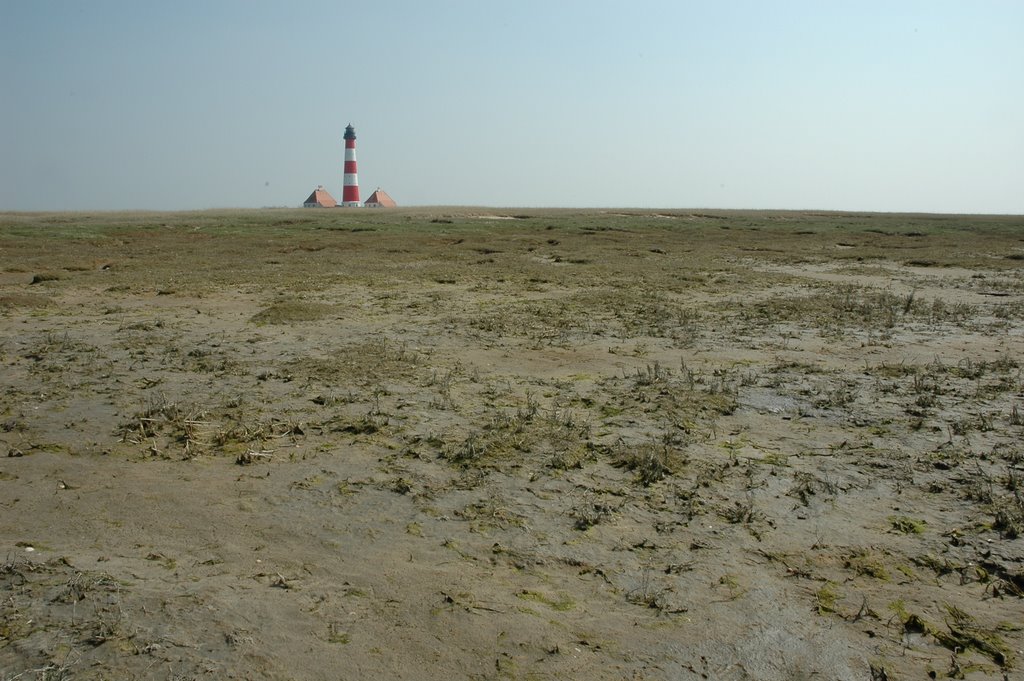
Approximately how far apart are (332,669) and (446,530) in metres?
1.19

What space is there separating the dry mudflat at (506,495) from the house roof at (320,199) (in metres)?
52.2

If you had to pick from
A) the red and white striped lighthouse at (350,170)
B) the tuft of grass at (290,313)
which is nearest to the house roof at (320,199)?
the red and white striped lighthouse at (350,170)

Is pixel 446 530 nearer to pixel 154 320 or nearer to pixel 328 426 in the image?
pixel 328 426

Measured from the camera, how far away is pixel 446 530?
3881 millimetres

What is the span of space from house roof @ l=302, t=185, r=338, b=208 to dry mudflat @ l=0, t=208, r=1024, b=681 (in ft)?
171

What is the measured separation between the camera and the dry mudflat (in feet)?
9.56

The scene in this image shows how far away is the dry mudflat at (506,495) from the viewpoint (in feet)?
9.56

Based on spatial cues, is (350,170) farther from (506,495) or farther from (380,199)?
(506,495)

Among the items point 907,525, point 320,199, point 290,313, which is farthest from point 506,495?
point 320,199

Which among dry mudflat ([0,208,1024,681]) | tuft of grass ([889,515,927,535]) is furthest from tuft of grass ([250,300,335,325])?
tuft of grass ([889,515,927,535])

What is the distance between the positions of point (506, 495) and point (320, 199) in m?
59.6

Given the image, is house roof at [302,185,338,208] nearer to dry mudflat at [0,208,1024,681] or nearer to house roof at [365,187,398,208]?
house roof at [365,187,398,208]

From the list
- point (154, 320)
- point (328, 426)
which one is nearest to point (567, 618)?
point (328, 426)

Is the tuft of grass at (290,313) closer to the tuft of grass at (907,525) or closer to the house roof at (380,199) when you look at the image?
the tuft of grass at (907,525)
